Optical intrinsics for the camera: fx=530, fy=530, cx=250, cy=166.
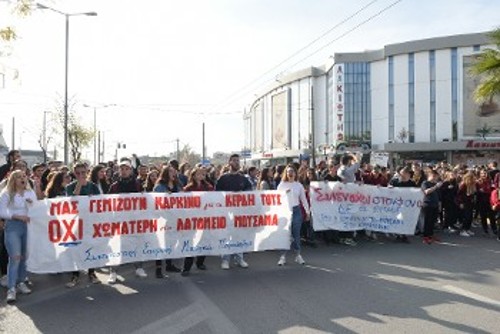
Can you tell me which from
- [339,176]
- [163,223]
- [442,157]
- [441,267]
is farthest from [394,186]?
[442,157]

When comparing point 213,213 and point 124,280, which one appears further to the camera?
point 213,213

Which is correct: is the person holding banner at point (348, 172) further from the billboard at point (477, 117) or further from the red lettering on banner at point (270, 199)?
the billboard at point (477, 117)

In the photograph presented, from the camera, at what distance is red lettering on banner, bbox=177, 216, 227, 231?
29.4 feet

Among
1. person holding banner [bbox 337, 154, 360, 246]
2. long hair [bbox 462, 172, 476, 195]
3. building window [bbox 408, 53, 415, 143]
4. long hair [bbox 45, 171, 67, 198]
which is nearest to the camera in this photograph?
long hair [bbox 45, 171, 67, 198]

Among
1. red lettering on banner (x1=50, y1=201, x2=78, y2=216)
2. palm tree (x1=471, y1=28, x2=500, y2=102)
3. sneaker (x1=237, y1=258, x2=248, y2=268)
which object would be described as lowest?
sneaker (x1=237, y1=258, x2=248, y2=268)

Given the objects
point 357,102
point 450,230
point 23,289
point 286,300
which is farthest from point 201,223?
point 357,102

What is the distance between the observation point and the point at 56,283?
27.8 ft

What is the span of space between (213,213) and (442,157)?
65421mm

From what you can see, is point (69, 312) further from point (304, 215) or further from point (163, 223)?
point (304, 215)

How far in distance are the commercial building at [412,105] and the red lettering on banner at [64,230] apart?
58.4m

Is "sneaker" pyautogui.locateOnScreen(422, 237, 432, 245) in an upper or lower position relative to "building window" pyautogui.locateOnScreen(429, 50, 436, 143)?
lower

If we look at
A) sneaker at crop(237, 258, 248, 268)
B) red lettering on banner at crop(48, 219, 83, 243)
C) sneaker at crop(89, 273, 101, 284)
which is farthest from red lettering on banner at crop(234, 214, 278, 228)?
red lettering on banner at crop(48, 219, 83, 243)

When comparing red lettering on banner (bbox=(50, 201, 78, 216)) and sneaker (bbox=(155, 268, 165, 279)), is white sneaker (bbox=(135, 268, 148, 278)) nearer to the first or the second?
sneaker (bbox=(155, 268, 165, 279))

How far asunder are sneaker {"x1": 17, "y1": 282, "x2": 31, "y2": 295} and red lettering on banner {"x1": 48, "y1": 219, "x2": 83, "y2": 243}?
0.76 meters
